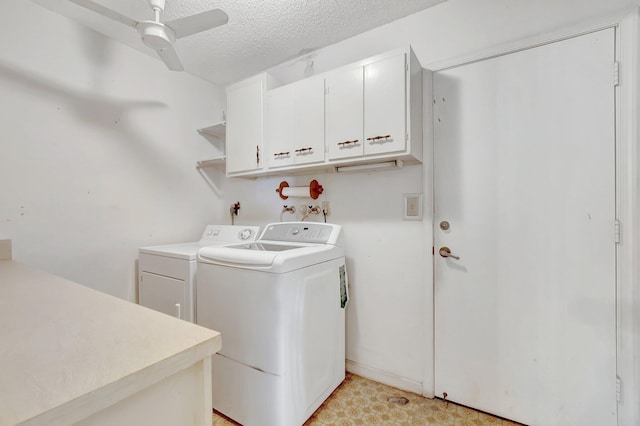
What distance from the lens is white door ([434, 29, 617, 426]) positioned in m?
1.34

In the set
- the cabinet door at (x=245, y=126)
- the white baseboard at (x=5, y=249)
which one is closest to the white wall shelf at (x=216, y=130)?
the cabinet door at (x=245, y=126)

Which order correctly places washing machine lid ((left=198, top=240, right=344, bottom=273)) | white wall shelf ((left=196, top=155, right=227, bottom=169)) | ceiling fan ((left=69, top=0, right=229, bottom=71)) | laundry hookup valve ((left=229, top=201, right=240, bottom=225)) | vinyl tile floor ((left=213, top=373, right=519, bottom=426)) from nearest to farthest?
1. ceiling fan ((left=69, top=0, right=229, bottom=71))
2. washing machine lid ((left=198, top=240, right=344, bottom=273))
3. vinyl tile floor ((left=213, top=373, right=519, bottom=426))
4. white wall shelf ((left=196, top=155, right=227, bottom=169))
5. laundry hookup valve ((left=229, top=201, right=240, bottom=225))

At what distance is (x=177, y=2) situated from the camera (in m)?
1.70

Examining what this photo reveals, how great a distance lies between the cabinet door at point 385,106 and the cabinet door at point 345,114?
0.04 metres

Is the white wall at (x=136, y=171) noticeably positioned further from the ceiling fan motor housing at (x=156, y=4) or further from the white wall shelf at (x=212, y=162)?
the ceiling fan motor housing at (x=156, y=4)

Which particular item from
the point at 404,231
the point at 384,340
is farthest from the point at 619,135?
the point at 384,340

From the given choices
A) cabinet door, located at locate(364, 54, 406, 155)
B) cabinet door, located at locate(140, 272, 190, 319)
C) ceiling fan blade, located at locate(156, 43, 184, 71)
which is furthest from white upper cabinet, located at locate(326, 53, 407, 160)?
cabinet door, located at locate(140, 272, 190, 319)

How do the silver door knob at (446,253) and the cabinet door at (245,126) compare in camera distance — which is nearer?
the silver door knob at (446,253)

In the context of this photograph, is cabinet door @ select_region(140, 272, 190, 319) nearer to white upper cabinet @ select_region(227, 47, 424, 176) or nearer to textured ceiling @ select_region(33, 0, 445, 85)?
white upper cabinet @ select_region(227, 47, 424, 176)

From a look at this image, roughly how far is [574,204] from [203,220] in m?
2.75

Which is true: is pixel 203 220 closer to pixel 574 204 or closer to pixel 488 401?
pixel 488 401

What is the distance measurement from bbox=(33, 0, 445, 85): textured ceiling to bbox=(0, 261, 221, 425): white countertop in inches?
71.3

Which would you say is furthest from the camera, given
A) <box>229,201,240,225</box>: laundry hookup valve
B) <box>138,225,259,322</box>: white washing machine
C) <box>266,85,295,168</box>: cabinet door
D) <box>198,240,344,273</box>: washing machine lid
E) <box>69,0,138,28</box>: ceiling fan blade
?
<box>229,201,240,225</box>: laundry hookup valve

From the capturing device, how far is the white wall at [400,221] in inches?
→ 62.4
